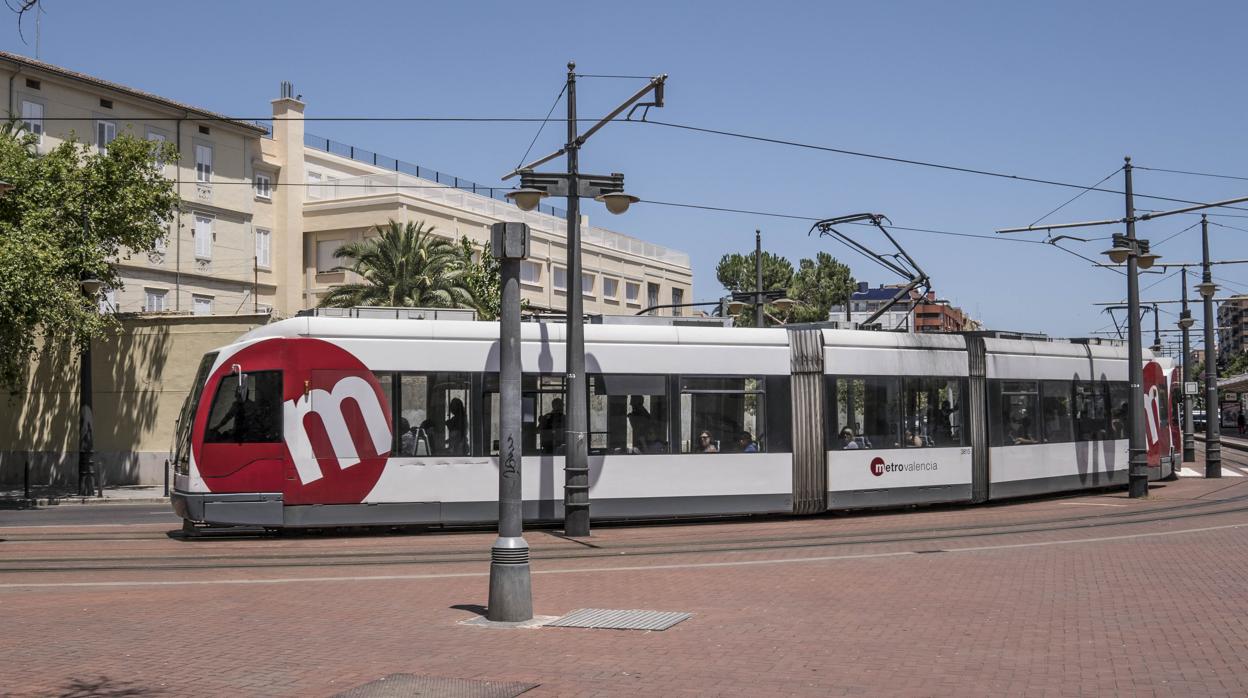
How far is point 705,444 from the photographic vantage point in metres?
18.6

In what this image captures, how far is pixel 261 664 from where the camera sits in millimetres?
8336

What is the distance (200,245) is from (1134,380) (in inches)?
1486

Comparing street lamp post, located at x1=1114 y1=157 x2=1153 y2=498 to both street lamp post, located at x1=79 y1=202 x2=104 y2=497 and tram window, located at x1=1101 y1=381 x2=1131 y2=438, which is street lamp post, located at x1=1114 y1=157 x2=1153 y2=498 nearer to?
tram window, located at x1=1101 y1=381 x2=1131 y2=438

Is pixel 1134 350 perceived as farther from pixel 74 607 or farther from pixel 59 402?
pixel 59 402

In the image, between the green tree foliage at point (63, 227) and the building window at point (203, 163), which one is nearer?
the green tree foliage at point (63, 227)

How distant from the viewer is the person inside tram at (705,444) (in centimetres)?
1859

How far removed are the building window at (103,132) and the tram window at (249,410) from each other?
110 ft

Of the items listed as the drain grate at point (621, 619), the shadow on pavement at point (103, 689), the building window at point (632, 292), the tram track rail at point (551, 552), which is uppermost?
the building window at point (632, 292)

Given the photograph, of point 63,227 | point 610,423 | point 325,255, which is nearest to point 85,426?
point 63,227

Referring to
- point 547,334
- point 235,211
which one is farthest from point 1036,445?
point 235,211

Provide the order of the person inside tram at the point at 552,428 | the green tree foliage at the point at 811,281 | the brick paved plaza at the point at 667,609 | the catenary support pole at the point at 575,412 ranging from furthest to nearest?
the green tree foliage at the point at 811,281
the person inside tram at the point at 552,428
the catenary support pole at the point at 575,412
the brick paved plaza at the point at 667,609

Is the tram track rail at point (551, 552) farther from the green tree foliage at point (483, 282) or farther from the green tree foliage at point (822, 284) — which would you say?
the green tree foliage at point (822, 284)

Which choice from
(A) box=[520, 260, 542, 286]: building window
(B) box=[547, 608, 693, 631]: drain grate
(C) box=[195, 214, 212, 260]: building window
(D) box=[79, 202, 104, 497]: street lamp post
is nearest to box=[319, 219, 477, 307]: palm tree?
(C) box=[195, 214, 212, 260]: building window

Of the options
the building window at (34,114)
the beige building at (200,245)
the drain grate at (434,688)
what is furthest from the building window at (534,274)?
the drain grate at (434,688)
